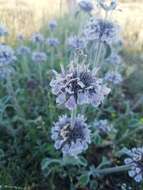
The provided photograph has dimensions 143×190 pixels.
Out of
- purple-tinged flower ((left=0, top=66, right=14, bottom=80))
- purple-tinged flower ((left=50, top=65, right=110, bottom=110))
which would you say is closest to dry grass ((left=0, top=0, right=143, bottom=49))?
purple-tinged flower ((left=0, top=66, right=14, bottom=80))

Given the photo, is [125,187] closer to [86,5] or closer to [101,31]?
[101,31]

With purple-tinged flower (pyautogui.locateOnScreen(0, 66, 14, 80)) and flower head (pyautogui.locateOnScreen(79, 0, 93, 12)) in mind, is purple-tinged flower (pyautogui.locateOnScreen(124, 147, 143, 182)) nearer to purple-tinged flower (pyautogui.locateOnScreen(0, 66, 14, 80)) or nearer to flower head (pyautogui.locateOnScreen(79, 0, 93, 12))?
purple-tinged flower (pyautogui.locateOnScreen(0, 66, 14, 80))

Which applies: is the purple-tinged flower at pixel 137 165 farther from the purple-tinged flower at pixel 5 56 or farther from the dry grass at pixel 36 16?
the dry grass at pixel 36 16

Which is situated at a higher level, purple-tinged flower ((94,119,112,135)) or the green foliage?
purple-tinged flower ((94,119,112,135))

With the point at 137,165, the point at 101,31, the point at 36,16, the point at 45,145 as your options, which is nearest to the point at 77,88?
the point at 137,165

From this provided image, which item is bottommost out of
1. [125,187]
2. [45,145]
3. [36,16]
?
[125,187]

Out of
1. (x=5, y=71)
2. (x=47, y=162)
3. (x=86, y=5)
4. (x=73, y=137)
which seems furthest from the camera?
(x=86, y=5)

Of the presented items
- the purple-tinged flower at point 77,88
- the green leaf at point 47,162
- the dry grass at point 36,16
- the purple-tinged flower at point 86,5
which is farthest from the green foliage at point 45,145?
the dry grass at point 36,16

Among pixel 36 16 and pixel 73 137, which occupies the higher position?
pixel 73 137
